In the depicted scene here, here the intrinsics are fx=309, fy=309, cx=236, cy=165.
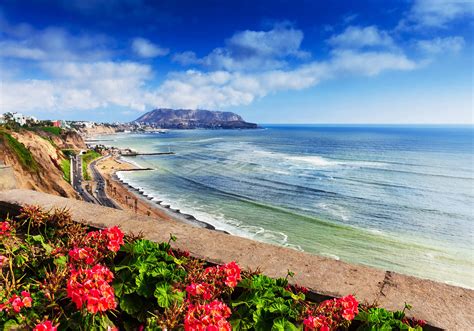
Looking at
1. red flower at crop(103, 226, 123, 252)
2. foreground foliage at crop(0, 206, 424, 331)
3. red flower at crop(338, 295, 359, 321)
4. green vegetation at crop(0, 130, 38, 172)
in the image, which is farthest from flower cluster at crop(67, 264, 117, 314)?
green vegetation at crop(0, 130, 38, 172)

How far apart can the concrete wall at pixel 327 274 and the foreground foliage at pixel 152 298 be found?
192 millimetres

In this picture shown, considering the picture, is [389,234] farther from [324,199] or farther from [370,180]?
[370,180]

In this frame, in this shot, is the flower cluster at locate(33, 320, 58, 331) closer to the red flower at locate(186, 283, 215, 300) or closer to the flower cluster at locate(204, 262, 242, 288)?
the red flower at locate(186, 283, 215, 300)

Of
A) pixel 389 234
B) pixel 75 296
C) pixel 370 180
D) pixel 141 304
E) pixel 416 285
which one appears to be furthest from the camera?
pixel 370 180

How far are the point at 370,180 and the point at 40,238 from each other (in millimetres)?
50423

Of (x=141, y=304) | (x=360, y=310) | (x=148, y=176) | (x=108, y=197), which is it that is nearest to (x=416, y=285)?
(x=360, y=310)

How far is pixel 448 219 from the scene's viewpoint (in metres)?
30.8

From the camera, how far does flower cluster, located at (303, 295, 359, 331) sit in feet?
6.48

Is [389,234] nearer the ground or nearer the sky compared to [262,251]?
nearer the ground

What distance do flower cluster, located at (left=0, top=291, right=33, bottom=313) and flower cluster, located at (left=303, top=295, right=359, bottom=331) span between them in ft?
6.22

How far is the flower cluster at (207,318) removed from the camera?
5.94ft

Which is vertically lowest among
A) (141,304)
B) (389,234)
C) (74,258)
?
(389,234)

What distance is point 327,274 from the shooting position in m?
2.72

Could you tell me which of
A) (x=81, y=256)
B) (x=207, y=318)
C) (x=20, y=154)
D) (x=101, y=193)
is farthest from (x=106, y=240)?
(x=101, y=193)
